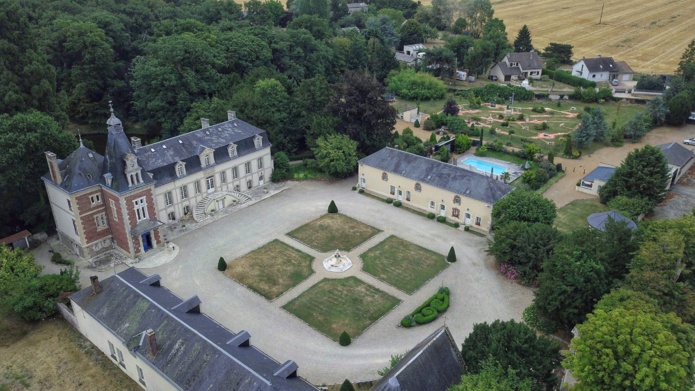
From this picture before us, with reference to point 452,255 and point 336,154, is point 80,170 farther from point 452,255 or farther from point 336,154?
point 452,255

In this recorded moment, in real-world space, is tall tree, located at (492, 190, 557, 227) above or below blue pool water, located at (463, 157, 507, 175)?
above

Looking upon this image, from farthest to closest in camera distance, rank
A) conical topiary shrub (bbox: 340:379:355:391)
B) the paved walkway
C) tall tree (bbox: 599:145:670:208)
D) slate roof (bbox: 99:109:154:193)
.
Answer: tall tree (bbox: 599:145:670:208), slate roof (bbox: 99:109:154:193), the paved walkway, conical topiary shrub (bbox: 340:379:355:391)

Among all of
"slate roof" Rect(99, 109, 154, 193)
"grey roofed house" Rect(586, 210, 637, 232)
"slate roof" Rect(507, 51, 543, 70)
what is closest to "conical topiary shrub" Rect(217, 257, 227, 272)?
"slate roof" Rect(99, 109, 154, 193)

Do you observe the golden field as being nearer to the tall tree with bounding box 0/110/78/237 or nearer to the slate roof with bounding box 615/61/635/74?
the slate roof with bounding box 615/61/635/74

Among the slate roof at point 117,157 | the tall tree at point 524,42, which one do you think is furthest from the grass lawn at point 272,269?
the tall tree at point 524,42

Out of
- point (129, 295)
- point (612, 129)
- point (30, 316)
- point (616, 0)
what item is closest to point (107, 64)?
point (30, 316)

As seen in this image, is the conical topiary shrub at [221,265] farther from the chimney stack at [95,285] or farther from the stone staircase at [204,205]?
the chimney stack at [95,285]

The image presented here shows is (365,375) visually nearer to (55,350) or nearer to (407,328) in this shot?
(407,328)
